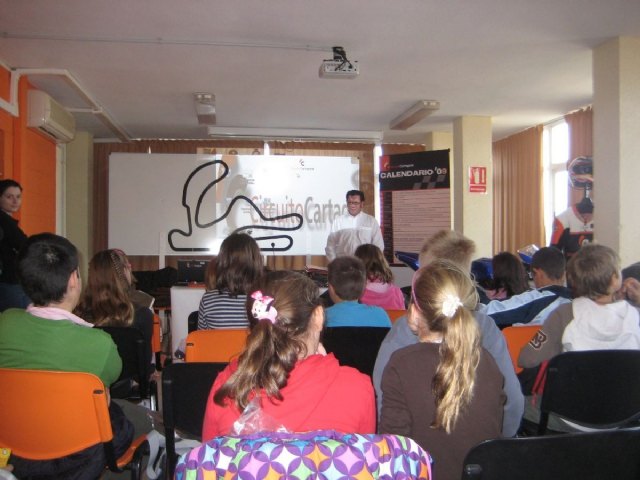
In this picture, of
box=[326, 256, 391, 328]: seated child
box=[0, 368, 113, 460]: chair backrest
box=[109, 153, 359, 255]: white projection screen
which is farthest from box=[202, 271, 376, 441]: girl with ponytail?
box=[109, 153, 359, 255]: white projection screen

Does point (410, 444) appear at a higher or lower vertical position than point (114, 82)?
lower

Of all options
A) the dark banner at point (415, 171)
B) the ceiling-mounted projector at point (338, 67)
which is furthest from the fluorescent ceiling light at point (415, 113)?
→ the ceiling-mounted projector at point (338, 67)

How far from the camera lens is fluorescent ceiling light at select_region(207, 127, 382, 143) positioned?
6.91 meters

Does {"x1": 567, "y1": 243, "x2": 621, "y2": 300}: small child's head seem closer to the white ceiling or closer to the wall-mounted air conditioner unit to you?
the white ceiling

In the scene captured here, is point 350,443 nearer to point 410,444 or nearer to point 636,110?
point 410,444

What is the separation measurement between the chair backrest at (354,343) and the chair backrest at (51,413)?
0.86 m

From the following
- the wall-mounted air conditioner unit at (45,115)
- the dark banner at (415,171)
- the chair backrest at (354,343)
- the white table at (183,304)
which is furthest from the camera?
the dark banner at (415,171)

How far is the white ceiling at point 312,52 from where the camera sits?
11.2 ft

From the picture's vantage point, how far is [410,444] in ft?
2.64

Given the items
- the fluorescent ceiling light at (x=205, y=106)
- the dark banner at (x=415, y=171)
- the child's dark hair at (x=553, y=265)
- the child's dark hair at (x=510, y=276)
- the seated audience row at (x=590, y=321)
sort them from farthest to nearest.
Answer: the dark banner at (x=415, y=171), the fluorescent ceiling light at (x=205, y=106), the child's dark hair at (x=510, y=276), the child's dark hair at (x=553, y=265), the seated audience row at (x=590, y=321)

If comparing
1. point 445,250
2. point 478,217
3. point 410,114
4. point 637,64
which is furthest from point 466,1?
point 478,217

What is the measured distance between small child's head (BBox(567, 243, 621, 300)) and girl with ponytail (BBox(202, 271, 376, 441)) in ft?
4.07

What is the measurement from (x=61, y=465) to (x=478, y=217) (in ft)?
18.8

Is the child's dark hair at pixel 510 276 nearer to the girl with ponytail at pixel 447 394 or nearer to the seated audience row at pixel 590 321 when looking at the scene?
the seated audience row at pixel 590 321
